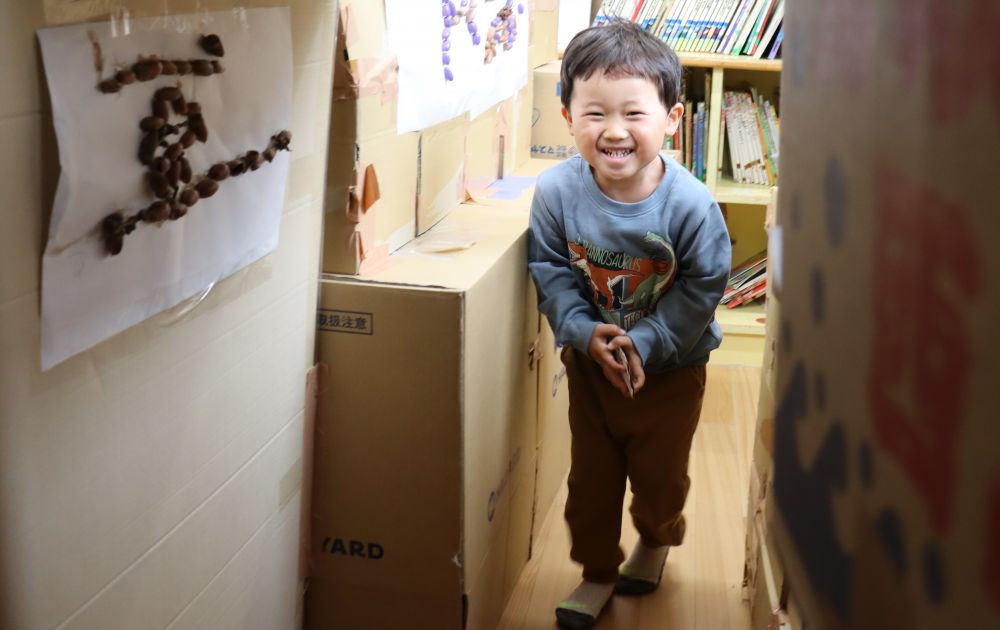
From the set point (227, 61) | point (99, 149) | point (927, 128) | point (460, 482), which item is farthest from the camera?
point (460, 482)

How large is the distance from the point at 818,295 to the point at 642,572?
4.98ft

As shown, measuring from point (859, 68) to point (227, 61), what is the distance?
72cm

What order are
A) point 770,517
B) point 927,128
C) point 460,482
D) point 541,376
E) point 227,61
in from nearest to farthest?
point 927,128
point 770,517
point 227,61
point 460,482
point 541,376

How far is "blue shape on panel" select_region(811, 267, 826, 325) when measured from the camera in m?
A: 0.25

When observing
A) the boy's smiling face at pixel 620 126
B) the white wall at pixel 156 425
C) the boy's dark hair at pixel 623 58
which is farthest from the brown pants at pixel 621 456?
the white wall at pixel 156 425

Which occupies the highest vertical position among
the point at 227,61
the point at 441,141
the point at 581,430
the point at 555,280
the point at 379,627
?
the point at 227,61

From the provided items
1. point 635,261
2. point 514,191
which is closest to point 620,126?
point 635,261

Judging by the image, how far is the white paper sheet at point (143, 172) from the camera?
67 centimetres

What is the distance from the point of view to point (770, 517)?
314mm

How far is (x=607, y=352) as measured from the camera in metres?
1.40

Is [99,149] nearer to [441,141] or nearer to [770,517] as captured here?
[770,517]

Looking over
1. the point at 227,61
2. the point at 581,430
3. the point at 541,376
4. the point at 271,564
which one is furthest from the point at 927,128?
the point at 541,376

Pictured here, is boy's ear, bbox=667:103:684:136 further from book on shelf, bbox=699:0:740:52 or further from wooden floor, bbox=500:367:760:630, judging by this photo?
book on shelf, bbox=699:0:740:52

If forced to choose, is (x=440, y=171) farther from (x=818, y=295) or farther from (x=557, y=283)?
(x=818, y=295)
